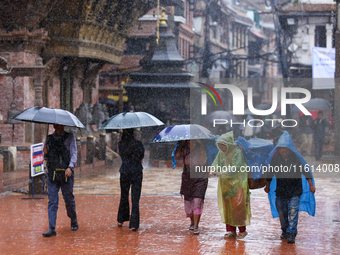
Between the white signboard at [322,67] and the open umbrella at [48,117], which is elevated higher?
the white signboard at [322,67]

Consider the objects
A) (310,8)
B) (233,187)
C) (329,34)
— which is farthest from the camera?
(310,8)

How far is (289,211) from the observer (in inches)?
312

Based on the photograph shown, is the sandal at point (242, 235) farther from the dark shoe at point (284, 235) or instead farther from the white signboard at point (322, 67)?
the white signboard at point (322, 67)

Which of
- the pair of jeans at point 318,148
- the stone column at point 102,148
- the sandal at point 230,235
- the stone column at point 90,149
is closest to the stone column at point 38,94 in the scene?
the stone column at point 90,149

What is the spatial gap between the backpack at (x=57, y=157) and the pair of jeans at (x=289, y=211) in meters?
3.13

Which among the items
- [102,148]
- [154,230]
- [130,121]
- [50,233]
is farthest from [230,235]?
[102,148]

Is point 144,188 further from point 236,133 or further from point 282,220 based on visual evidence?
point 236,133

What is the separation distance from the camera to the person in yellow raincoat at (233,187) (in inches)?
316

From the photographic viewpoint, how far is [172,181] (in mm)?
15906

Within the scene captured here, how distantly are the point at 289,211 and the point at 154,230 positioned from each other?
209 cm

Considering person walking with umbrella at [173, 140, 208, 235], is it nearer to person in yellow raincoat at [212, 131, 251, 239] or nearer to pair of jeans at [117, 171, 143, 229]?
person in yellow raincoat at [212, 131, 251, 239]

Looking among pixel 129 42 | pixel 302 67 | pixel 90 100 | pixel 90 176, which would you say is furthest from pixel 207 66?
pixel 90 176

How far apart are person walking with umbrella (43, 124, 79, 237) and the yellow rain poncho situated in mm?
2226

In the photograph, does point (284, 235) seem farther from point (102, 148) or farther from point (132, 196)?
point (102, 148)
